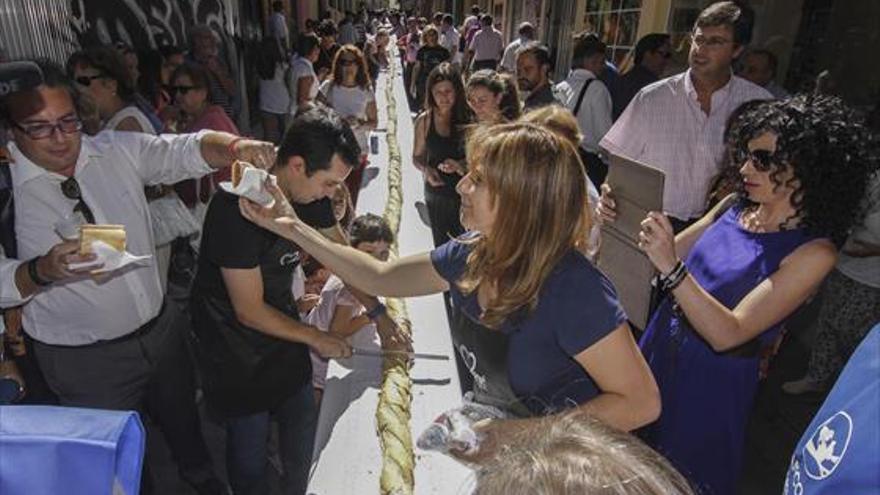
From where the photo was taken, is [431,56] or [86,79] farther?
[431,56]

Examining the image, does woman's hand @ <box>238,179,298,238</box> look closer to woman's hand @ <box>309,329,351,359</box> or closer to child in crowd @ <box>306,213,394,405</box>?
woman's hand @ <box>309,329,351,359</box>

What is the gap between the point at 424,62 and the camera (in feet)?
34.1

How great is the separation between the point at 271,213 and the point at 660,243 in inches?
48.4

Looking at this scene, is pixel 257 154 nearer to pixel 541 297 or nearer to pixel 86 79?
pixel 541 297

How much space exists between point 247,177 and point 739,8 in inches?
99.2

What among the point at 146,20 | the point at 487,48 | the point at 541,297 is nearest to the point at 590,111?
the point at 541,297

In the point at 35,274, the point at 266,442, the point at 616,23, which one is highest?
the point at 616,23

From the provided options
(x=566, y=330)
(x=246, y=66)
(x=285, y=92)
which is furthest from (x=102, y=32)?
(x=566, y=330)

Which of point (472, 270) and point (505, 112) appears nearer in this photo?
point (472, 270)

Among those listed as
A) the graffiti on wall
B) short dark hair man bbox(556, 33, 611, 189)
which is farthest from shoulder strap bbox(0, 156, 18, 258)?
the graffiti on wall

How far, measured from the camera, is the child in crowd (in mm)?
2580

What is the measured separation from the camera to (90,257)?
5.54 feet

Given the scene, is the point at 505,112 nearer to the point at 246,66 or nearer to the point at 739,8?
the point at 739,8

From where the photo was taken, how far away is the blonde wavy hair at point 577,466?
2.44ft
